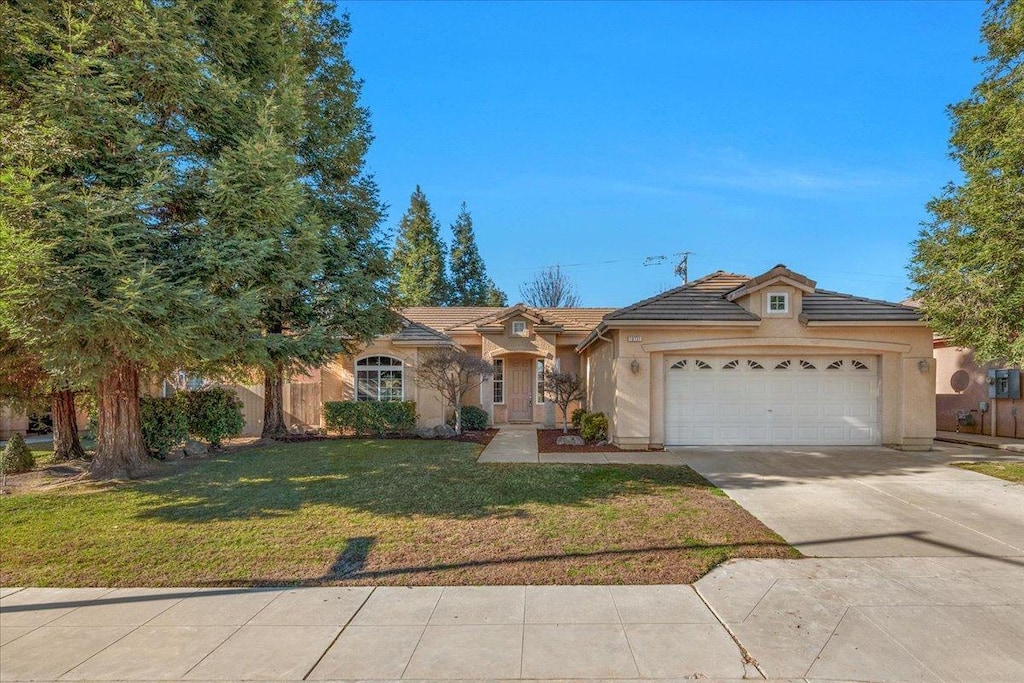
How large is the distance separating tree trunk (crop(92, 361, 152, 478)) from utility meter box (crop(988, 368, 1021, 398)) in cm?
2156

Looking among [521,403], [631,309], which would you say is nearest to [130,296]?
[631,309]

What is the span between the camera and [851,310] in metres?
12.3

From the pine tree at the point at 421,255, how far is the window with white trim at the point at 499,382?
51.2 ft

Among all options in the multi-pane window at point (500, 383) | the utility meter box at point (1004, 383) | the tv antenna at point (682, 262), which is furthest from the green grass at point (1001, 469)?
the tv antenna at point (682, 262)

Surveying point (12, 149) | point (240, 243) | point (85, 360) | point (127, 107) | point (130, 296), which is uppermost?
point (127, 107)

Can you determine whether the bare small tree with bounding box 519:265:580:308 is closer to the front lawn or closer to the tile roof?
the tile roof

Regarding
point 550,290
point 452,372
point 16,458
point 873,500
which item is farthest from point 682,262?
point 16,458

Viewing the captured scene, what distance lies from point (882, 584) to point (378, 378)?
46.5 feet

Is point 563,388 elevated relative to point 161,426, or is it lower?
elevated

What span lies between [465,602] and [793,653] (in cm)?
250

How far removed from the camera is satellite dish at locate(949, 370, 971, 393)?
16.3 meters

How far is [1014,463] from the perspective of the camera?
414 inches

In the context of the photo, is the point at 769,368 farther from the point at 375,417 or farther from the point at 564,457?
the point at 375,417

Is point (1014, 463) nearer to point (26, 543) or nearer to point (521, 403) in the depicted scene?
point (521, 403)
